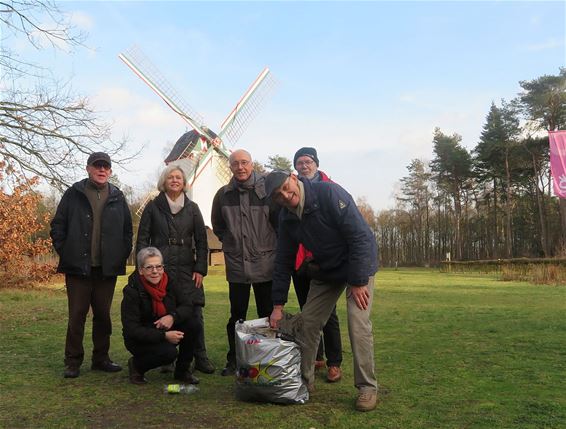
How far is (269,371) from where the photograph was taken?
398 cm

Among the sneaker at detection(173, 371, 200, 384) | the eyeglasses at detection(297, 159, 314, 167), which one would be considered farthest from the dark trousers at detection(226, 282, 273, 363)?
the eyeglasses at detection(297, 159, 314, 167)

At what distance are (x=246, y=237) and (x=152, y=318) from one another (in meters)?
1.12

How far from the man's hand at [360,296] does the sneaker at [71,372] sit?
271 centimetres

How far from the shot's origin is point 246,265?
4.98m

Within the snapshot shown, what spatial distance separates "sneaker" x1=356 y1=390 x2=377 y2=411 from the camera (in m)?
3.70

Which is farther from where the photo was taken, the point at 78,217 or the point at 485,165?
the point at 485,165

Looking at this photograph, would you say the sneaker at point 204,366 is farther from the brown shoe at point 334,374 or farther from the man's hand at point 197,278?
the brown shoe at point 334,374

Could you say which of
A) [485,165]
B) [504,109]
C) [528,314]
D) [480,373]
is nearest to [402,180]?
[485,165]

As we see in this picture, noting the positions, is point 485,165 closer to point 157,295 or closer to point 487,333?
point 487,333

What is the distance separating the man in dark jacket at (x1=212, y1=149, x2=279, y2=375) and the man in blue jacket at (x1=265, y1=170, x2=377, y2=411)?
735mm

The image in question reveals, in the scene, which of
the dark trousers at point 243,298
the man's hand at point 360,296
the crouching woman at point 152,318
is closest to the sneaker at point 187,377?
the crouching woman at point 152,318

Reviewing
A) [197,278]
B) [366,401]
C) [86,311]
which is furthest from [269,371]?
[86,311]

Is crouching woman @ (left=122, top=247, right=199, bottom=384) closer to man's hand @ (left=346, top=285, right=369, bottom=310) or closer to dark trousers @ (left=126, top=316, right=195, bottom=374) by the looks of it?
dark trousers @ (left=126, top=316, right=195, bottom=374)

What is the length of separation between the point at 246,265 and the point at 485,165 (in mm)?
51942
